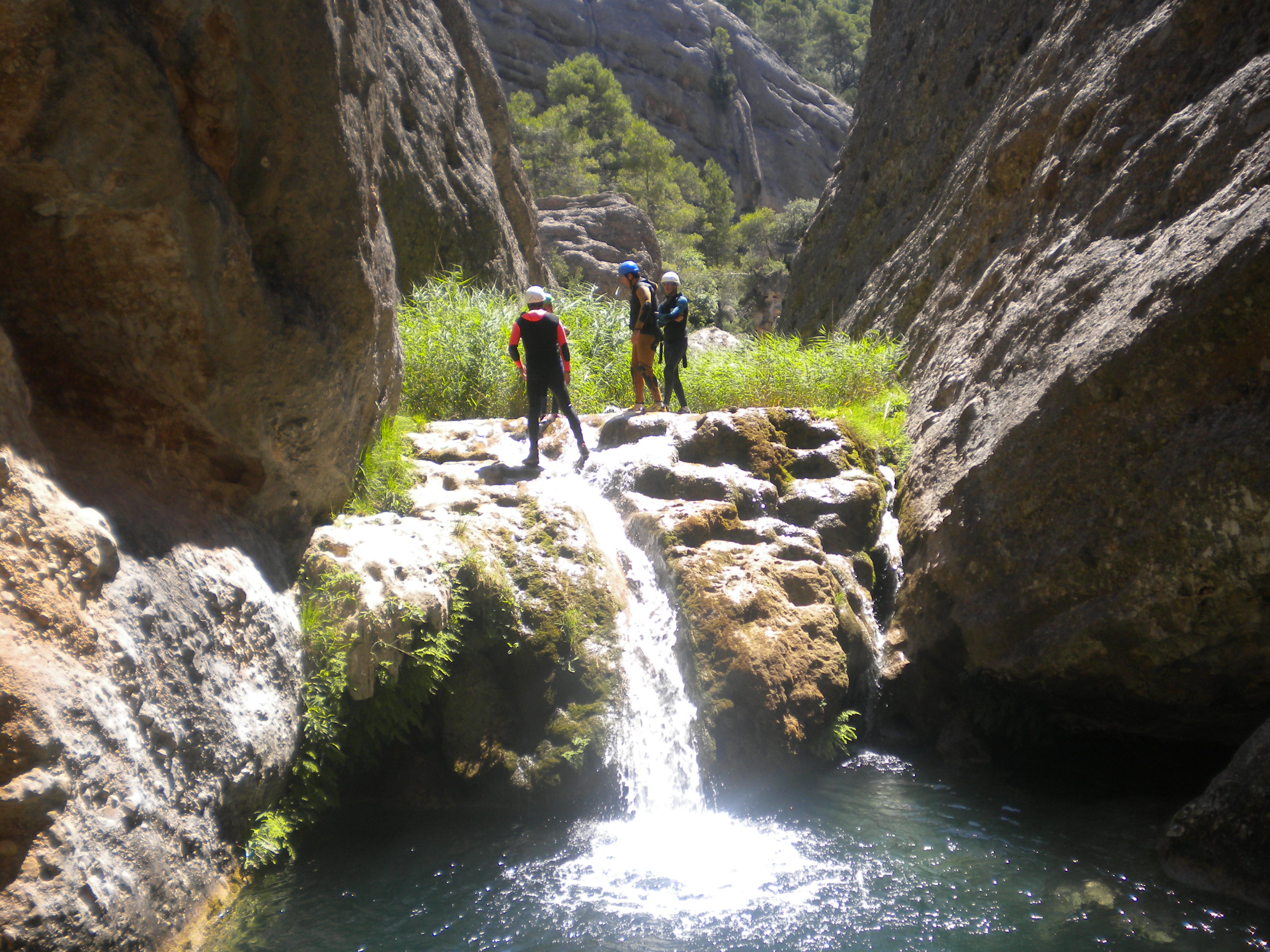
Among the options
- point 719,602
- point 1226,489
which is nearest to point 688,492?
point 719,602

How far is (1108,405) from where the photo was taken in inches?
196

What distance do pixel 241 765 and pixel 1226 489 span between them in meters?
5.47

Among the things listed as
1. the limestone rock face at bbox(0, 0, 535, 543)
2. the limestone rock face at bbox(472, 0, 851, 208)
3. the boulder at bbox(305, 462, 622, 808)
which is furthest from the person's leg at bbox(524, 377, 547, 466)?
the limestone rock face at bbox(472, 0, 851, 208)

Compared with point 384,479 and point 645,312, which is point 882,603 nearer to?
point 645,312

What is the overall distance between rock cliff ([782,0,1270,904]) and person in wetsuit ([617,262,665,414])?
276cm

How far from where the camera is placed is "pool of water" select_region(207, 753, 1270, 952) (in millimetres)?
3750

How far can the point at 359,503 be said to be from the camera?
19.7 ft

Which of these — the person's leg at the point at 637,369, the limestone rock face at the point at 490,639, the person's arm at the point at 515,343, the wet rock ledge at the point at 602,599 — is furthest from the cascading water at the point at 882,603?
the person's arm at the point at 515,343

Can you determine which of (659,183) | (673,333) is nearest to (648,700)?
(673,333)

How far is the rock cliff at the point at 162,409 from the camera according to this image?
3.10 m

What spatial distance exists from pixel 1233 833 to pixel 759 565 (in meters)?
3.19

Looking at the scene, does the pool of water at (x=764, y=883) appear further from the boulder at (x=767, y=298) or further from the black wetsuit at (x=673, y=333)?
the boulder at (x=767, y=298)

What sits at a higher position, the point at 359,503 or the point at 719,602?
the point at 359,503

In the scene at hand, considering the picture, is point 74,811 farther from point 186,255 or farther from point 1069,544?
point 1069,544
